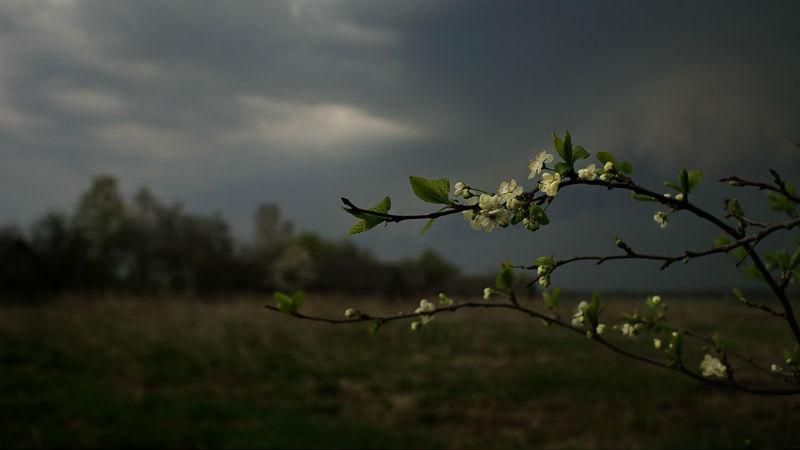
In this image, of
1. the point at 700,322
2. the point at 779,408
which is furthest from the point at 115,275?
the point at 779,408

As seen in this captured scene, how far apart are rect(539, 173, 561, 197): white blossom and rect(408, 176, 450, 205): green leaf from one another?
26 cm

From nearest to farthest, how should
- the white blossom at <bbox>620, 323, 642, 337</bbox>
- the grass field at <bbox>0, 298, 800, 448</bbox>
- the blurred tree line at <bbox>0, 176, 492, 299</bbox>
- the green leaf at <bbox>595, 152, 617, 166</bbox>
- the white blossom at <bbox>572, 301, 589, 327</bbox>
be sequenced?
the green leaf at <bbox>595, 152, 617, 166</bbox>, the white blossom at <bbox>572, 301, 589, 327</bbox>, the white blossom at <bbox>620, 323, 642, 337</bbox>, the grass field at <bbox>0, 298, 800, 448</bbox>, the blurred tree line at <bbox>0, 176, 492, 299</bbox>

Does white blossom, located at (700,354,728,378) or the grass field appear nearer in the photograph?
white blossom, located at (700,354,728,378)

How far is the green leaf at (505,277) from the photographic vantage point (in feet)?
7.97

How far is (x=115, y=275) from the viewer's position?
34.4 metres

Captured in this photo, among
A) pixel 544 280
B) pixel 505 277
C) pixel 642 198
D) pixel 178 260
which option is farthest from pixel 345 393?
pixel 178 260

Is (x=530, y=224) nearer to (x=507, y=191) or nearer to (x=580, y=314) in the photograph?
(x=507, y=191)

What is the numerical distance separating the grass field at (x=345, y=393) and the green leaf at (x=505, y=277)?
5.25 feet

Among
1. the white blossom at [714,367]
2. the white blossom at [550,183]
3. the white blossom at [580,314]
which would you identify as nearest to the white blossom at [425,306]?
the white blossom at [580,314]

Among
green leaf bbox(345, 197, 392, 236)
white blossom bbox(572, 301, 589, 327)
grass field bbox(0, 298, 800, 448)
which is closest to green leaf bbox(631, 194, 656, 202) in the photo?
white blossom bbox(572, 301, 589, 327)

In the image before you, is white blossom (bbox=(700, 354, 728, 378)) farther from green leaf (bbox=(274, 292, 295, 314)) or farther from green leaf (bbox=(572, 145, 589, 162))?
green leaf (bbox=(274, 292, 295, 314))

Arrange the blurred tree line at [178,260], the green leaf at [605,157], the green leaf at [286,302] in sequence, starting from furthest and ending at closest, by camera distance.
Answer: the blurred tree line at [178,260]
the green leaf at [286,302]
the green leaf at [605,157]

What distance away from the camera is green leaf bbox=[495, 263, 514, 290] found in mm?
2430

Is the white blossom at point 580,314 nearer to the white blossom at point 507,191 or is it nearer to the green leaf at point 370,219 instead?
the white blossom at point 507,191
